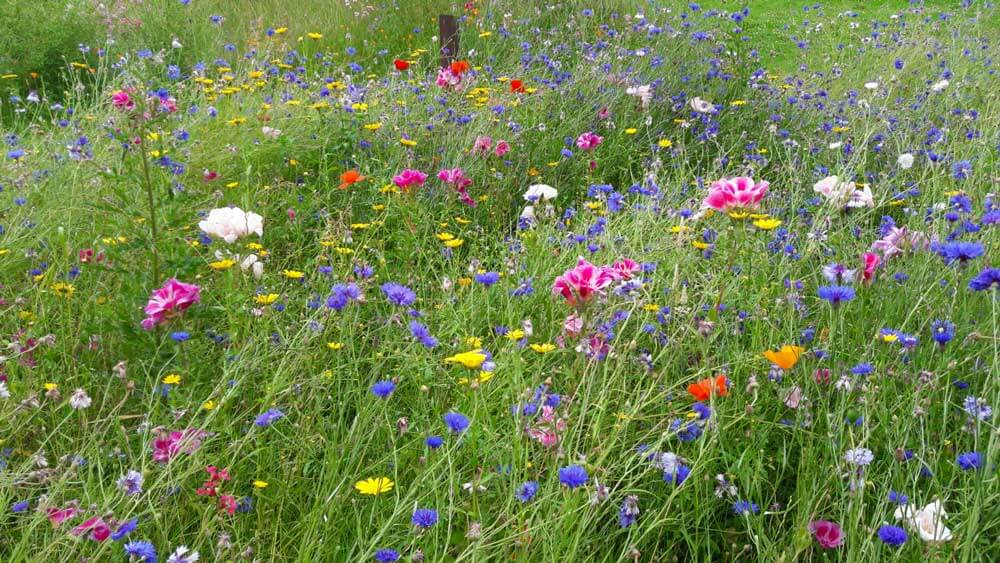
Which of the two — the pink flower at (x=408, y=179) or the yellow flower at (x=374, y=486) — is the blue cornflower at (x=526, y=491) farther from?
Result: the pink flower at (x=408, y=179)

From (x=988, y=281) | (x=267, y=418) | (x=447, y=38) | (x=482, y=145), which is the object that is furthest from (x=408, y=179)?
(x=447, y=38)

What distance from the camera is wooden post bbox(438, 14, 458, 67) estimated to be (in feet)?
19.0

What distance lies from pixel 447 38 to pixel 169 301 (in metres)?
4.31

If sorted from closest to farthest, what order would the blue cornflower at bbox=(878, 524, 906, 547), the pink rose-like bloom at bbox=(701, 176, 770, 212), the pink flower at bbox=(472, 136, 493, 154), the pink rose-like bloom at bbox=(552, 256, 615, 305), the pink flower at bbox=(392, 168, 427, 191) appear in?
the blue cornflower at bbox=(878, 524, 906, 547) < the pink rose-like bloom at bbox=(552, 256, 615, 305) < the pink rose-like bloom at bbox=(701, 176, 770, 212) < the pink flower at bbox=(392, 168, 427, 191) < the pink flower at bbox=(472, 136, 493, 154)

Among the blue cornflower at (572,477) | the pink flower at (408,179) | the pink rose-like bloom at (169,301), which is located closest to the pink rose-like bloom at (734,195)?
the blue cornflower at (572,477)

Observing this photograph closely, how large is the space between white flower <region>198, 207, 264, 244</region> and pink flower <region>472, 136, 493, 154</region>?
5.56 ft

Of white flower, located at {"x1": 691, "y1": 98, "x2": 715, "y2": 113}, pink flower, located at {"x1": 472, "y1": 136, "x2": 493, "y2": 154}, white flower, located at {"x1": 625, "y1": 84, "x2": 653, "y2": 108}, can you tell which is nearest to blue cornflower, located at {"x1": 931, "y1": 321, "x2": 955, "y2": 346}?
pink flower, located at {"x1": 472, "y1": 136, "x2": 493, "y2": 154}

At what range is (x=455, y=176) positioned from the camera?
3.11 m

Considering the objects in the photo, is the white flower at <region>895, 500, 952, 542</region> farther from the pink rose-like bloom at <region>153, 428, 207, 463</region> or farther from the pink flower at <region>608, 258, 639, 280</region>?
the pink rose-like bloom at <region>153, 428, 207, 463</region>

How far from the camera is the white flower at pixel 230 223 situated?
6.56ft

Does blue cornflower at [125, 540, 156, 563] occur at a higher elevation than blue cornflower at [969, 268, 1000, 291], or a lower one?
lower

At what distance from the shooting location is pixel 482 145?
3.62 m

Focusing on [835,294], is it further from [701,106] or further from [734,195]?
[701,106]

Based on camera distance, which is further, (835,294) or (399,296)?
(399,296)
